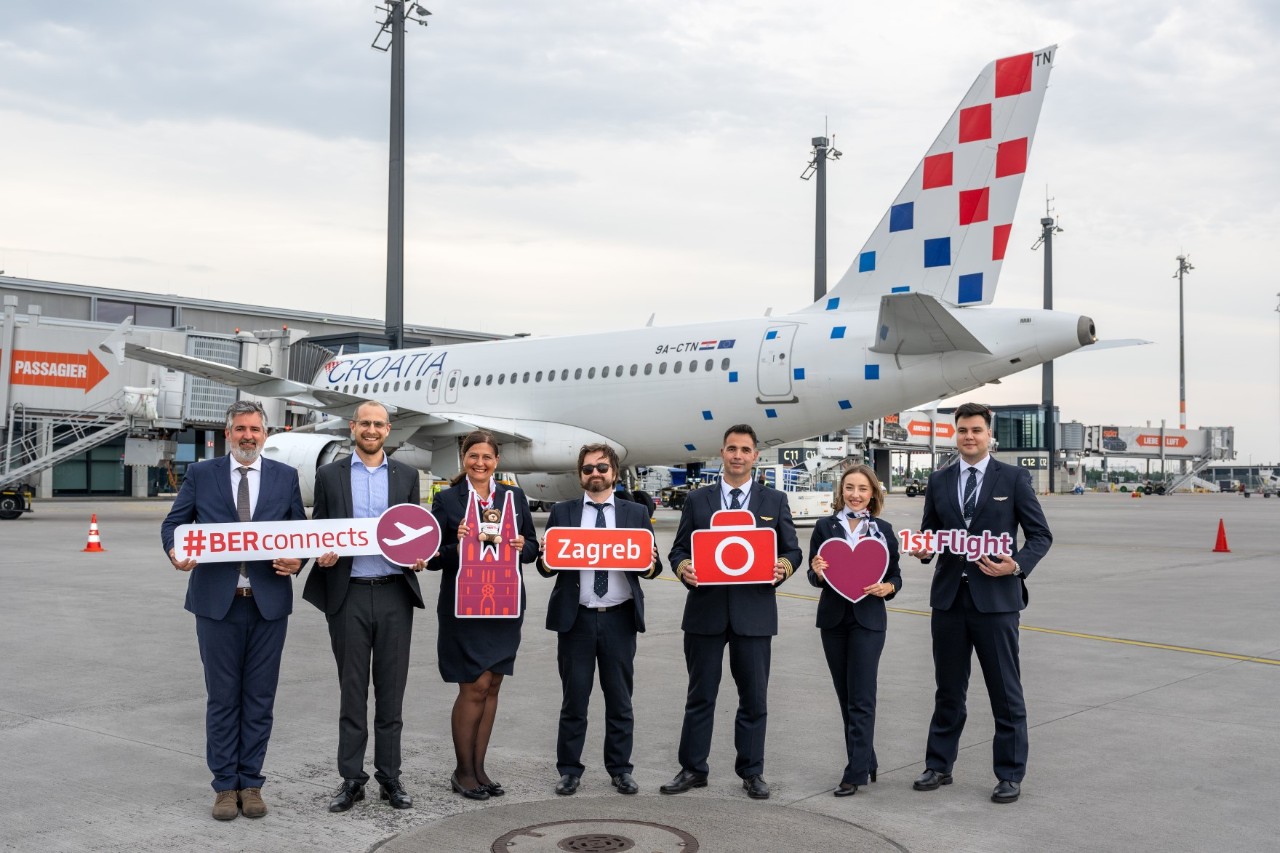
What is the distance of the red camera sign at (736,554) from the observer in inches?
210

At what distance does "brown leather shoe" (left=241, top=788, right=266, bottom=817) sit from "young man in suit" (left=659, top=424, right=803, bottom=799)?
70.3 inches

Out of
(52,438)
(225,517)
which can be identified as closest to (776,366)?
(225,517)

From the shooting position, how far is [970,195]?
1748cm

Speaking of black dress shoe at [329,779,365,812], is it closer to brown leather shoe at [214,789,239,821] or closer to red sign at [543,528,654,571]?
brown leather shoe at [214,789,239,821]

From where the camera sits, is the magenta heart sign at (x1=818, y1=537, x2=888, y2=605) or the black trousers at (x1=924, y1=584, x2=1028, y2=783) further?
the magenta heart sign at (x1=818, y1=537, x2=888, y2=605)

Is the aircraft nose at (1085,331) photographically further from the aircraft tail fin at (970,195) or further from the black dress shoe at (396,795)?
the black dress shoe at (396,795)

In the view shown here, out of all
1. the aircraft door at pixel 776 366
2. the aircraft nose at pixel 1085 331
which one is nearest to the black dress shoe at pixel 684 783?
the aircraft nose at pixel 1085 331

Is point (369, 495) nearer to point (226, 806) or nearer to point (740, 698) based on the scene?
point (226, 806)

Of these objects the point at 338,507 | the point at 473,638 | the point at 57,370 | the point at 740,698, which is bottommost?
the point at 740,698

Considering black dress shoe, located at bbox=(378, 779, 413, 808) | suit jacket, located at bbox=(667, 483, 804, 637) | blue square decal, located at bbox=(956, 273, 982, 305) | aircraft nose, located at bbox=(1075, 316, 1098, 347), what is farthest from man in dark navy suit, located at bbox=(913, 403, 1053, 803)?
blue square decal, located at bbox=(956, 273, 982, 305)

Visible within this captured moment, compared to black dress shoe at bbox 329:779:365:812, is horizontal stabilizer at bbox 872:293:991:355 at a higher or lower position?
higher

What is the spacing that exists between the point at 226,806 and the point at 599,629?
1.80 m

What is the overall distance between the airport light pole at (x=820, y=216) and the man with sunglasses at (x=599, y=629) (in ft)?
117

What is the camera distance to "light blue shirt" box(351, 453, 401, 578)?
5.20 m
